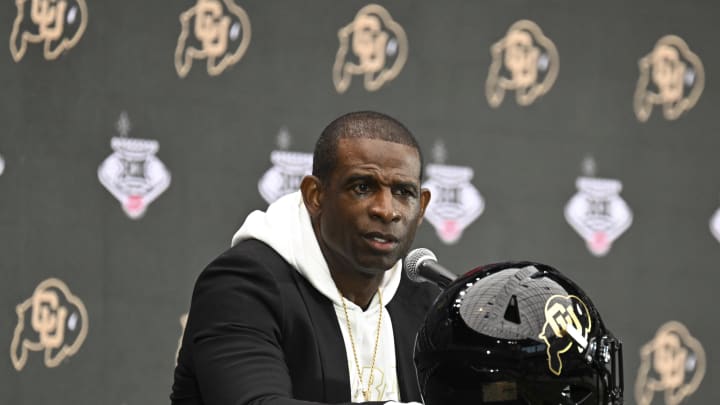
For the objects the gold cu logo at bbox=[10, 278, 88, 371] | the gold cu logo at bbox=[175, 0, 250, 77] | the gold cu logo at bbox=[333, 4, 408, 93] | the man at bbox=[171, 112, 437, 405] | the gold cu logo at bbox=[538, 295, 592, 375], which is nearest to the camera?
the gold cu logo at bbox=[538, 295, 592, 375]

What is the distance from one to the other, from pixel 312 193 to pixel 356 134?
5.9 inches

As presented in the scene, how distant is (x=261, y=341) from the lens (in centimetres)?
161

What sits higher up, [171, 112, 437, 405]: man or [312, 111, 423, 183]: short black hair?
[312, 111, 423, 183]: short black hair

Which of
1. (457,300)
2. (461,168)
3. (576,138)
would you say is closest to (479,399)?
(457,300)

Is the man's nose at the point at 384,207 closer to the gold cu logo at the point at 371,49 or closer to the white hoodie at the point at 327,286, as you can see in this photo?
the white hoodie at the point at 327,286

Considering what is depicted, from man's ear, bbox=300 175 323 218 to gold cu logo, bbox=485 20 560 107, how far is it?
2071 millimetres

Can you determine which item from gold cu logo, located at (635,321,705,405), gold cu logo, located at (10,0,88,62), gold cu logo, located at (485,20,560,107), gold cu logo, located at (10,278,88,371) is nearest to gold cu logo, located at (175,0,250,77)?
gold cu logo, located at (10,0,88,62)

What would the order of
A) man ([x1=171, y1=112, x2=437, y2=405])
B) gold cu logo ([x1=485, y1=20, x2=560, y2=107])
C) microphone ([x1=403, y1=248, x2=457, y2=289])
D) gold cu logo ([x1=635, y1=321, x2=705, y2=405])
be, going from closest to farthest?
microphone ([x1=403, y1=248, x2=457, y2=289]) < man ([x1=171, y1=112, x2=437, y2=405]) < gold cu logo ([x1=485, y1=20, x2=560, y2=107]) < gold cu logo ([x1=635, y1=321, x2=705, y2=405])

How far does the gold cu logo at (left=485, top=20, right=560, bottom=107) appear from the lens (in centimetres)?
384

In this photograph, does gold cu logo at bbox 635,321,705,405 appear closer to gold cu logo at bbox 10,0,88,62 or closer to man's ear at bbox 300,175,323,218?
gold cu logo at bbox 10,0,88,62

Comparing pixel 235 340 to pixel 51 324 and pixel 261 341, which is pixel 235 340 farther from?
pixel 51 324

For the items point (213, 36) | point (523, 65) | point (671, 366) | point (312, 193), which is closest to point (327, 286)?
point (312, 193)

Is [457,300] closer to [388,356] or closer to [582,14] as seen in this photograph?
[388,356]

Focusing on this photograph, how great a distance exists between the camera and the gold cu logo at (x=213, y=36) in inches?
134
